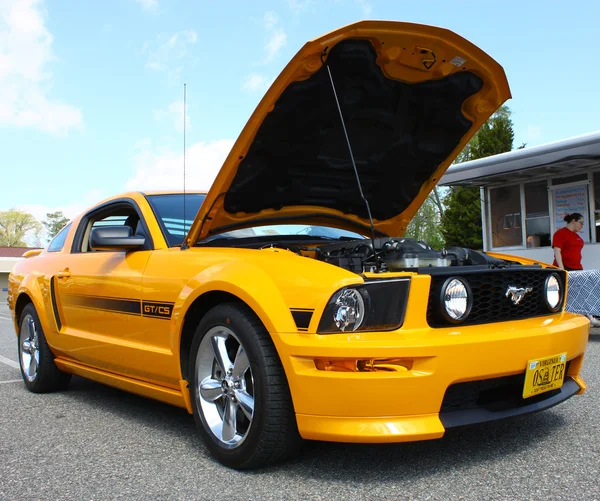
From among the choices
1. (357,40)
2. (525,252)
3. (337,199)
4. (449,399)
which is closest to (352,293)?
(449,399)

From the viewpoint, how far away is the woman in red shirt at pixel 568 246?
7.74 m

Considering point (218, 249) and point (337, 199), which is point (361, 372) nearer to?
point (218, 249)

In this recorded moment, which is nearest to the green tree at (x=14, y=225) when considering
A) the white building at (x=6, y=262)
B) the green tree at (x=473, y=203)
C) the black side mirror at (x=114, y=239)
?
the white building at (x=6, y=262)

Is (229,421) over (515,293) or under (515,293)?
under

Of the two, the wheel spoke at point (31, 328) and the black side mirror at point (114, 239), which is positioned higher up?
the black side mirror at point (114, 239)

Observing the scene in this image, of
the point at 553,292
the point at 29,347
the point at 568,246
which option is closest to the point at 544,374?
the point at 553,292

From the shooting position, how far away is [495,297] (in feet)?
9.45

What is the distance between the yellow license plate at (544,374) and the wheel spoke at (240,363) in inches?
49.2

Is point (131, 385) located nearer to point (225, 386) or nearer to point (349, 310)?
point (225, 386)

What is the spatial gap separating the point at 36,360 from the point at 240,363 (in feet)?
9.14

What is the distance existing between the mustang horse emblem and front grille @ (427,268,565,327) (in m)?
0.02

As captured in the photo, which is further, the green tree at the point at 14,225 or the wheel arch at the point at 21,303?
the green tree at the point at 14,225

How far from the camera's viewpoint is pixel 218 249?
3.33 metres

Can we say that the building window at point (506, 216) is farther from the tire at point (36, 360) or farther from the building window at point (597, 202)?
the tire at point (36, 360)
